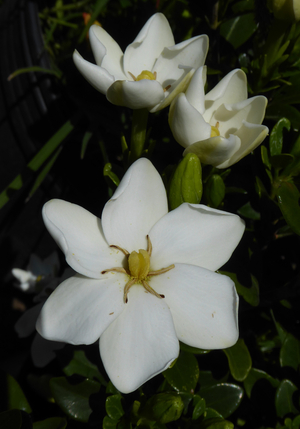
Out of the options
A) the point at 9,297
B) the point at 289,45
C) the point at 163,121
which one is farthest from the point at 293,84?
the point at 9,297

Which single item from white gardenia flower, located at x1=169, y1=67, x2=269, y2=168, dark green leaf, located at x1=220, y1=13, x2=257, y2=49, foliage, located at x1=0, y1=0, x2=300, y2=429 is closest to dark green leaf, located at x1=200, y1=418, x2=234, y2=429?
foliage, located at x1=0, y1=0, x2=300, y2=429

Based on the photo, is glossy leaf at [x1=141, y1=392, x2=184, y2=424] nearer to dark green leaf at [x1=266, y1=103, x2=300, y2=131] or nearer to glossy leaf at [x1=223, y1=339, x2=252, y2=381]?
glossy leaf at [x1=223, y1=339, x2=252, y2=381]

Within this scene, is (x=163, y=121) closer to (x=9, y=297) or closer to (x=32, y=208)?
(x=32, y=208)

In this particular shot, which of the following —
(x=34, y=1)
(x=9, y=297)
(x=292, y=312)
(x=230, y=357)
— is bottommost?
(x=9, y=297)

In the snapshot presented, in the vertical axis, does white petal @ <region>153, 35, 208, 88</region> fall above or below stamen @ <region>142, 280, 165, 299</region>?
above

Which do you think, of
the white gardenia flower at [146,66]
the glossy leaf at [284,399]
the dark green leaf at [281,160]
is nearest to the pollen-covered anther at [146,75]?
the white gardenia flower at [146,66]

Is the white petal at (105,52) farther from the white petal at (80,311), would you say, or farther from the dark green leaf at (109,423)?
the dark green leaf at (109,423)
